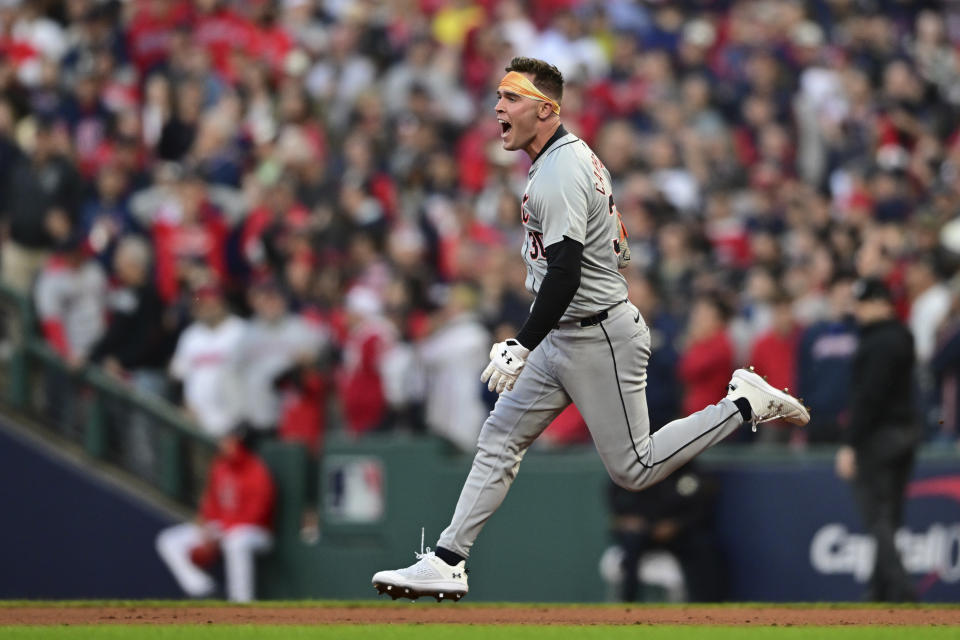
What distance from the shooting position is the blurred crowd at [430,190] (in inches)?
461

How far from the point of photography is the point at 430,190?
1423 cm

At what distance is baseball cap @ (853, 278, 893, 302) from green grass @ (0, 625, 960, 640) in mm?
3160

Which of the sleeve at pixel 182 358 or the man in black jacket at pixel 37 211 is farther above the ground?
the man in black jacket at pixel 37 211

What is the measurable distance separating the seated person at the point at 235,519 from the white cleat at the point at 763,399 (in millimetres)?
5725

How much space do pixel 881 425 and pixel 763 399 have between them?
3.04 m

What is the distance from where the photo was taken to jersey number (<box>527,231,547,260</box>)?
6.72 meters

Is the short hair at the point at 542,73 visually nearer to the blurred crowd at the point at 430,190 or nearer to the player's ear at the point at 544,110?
the player's ear at the point at 544,110

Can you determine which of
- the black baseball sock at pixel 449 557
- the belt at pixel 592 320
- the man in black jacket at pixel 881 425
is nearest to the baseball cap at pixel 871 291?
the man in black jacket at pixel 881 425

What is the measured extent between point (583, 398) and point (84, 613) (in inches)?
106

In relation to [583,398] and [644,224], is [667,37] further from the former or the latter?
[583,398]

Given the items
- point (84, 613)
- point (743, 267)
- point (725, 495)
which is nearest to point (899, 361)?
point (725, 495)

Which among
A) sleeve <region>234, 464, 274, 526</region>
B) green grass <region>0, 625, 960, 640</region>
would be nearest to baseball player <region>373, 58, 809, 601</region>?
green grass <region>0, 625, 960, 640</region>

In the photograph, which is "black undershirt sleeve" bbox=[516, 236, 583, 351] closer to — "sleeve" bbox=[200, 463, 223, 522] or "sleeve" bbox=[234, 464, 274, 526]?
"sleeve" bbox=[234, 464, 274, 526]

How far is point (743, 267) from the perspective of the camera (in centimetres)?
1273
